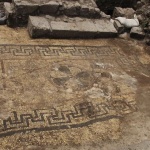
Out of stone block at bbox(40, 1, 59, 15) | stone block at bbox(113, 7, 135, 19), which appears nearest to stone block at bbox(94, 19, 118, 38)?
stone block at bbox(113, 7, 135, 19)

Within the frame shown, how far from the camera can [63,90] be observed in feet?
12.3

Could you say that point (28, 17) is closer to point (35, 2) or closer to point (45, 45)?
point (35, 2)

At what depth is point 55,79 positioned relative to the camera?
3.93 m

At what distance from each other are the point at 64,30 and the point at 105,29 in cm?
80

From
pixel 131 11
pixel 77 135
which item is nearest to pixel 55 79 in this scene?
pixel 77 135

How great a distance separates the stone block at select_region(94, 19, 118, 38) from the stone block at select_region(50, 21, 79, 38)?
44 cm

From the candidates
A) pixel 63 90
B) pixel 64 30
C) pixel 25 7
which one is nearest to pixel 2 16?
pixel 25 7

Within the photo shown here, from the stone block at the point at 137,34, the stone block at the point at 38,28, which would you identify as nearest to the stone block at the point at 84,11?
the stone block at the point at 38,28

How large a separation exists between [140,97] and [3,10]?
2.84 meters

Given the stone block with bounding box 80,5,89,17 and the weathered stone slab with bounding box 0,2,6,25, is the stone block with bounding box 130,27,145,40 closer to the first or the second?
the stone block with bounding box 80,5,89,17

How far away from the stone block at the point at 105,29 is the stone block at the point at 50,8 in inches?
30.0

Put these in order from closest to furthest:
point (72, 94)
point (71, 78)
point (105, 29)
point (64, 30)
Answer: point (72, 94), point (71, 78), point (64, 30), point (105, 29)

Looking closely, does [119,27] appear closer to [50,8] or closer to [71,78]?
[50,8]

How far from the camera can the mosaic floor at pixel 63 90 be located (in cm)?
318
